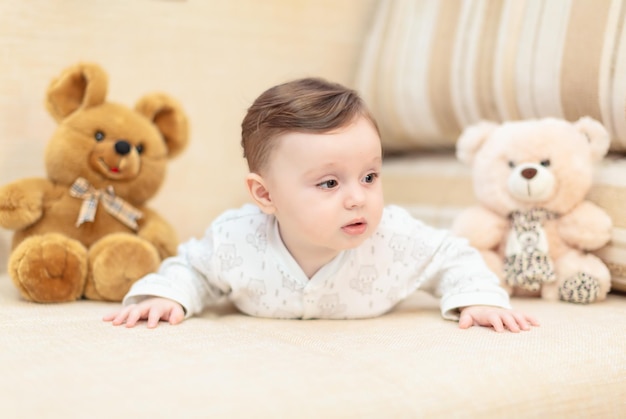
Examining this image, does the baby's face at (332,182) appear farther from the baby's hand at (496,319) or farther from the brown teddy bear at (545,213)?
the brown teddy bear at (545,213)

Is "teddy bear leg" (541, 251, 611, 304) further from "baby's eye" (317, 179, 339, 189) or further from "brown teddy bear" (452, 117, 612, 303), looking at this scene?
"baby's eye" (317, 179, 339, 189)

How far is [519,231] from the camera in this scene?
1.30 metres

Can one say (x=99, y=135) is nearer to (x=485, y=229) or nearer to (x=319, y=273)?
(x=319, y=273)

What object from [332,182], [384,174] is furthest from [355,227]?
[384,174]

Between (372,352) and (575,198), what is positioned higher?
(575,198)

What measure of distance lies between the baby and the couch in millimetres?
47

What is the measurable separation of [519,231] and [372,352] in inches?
20.3

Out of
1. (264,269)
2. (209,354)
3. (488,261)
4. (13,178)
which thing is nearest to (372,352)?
(209,354)

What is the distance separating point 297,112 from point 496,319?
0.40 m

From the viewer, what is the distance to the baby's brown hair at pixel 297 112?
1.04m

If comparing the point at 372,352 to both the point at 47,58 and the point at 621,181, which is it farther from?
the point at 47,58

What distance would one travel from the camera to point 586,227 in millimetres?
1254

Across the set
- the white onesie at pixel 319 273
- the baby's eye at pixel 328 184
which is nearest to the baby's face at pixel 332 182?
the baby's eye at pixel 328 184

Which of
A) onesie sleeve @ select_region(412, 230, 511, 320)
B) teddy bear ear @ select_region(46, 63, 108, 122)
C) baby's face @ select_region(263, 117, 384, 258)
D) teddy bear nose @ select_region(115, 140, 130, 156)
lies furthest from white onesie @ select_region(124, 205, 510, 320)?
teddy bear ear @ select_region(46, 63, 108, 122)
